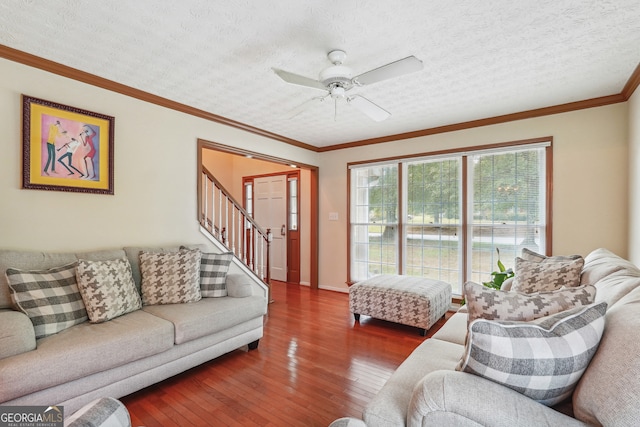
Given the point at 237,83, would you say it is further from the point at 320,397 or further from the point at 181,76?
the point at 320,397

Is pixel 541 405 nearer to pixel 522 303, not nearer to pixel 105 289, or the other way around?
pixel 522 303

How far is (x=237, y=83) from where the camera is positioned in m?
2.77

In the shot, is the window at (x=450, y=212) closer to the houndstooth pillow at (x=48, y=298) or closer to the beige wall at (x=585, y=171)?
the beige wall at (x=585, y=171)

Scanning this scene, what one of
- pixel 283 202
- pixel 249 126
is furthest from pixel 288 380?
pixel 283 202

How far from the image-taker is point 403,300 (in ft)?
10.8

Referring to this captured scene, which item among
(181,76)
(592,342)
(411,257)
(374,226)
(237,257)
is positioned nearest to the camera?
(592,342)

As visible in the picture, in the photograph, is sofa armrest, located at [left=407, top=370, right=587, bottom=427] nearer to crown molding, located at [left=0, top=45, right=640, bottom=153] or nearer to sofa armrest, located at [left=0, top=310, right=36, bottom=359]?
sofa armrest, located at [left=0, top=310, right=36, bottom=359]

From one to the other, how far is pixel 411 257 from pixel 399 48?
3.02m

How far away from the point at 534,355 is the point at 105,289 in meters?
2.63

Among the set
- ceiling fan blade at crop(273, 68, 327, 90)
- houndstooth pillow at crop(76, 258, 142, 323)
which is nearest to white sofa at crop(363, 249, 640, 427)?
ceiling fan blade at crop(273, 68, 327, 90)

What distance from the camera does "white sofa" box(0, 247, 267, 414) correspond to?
1612 millimetres

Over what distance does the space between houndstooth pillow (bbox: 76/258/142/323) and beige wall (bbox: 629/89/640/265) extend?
4.33 meters

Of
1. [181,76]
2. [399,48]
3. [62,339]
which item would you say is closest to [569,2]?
[399,48]

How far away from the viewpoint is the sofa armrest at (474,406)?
36.6 inches
